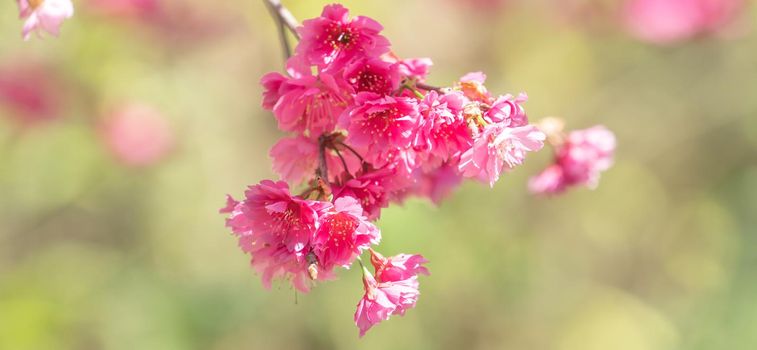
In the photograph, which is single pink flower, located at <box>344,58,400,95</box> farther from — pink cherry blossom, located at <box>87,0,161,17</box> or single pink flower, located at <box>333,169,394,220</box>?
pink cherry blossom, located at <box>87,0,161,17</box>

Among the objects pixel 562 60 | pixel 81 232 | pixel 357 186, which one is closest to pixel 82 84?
pixel 81 232

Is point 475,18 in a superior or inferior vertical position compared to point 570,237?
superior

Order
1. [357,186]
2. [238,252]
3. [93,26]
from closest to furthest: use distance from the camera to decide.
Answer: [357,186] → [93,26] → [238,252]

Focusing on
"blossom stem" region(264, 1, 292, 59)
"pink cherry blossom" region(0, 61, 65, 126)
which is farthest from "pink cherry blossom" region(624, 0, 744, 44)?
"blossom stem" region(264, 1, 292, 59)

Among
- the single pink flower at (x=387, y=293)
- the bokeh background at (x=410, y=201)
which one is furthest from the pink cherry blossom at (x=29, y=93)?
the single pink flower at (x=387, y=293)

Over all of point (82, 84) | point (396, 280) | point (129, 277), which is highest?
point (82, 84)

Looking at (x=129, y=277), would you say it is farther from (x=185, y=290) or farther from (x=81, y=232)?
(x=81, y=232)

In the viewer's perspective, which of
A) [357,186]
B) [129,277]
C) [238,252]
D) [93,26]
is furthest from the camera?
[238,252]
